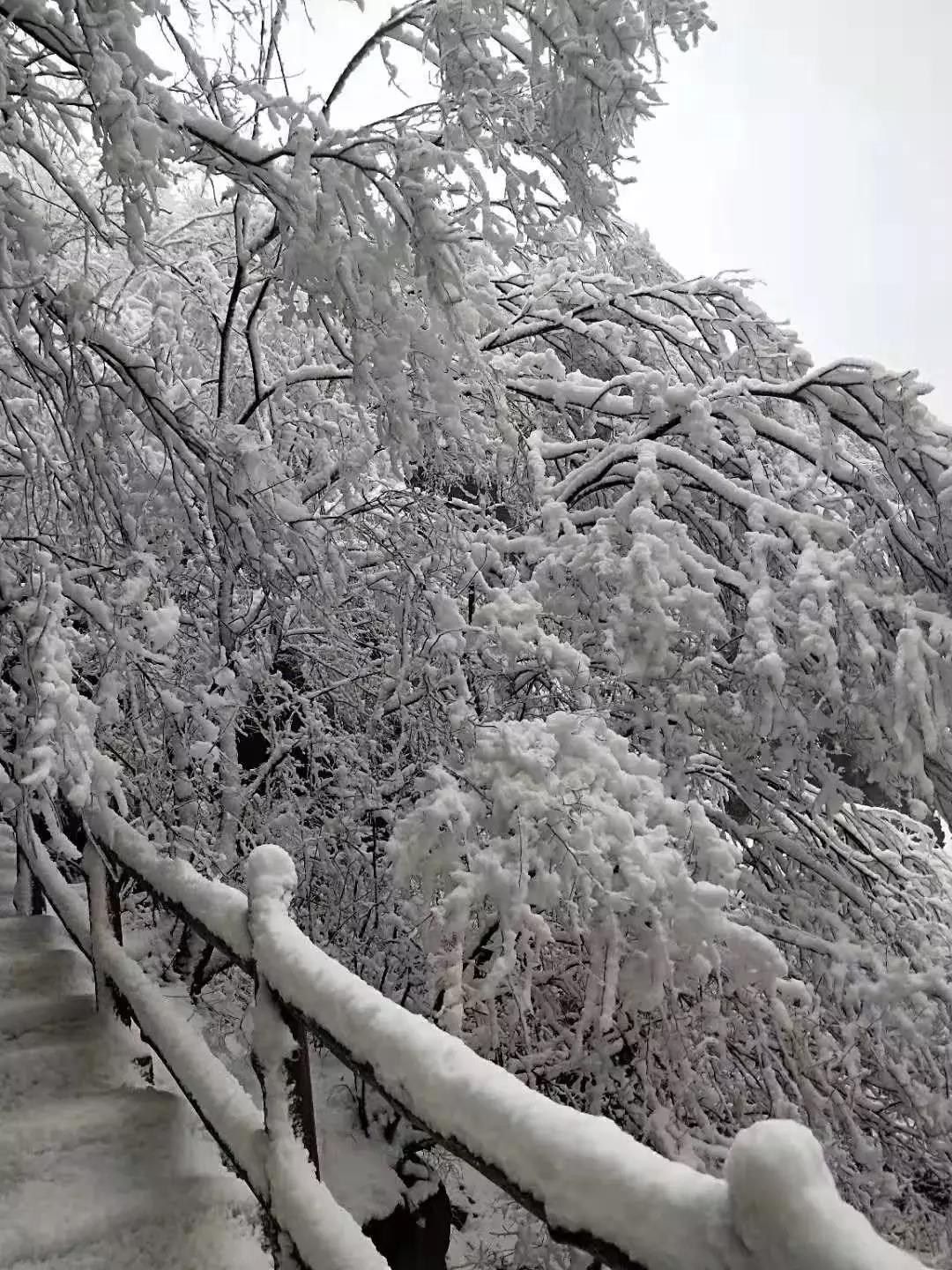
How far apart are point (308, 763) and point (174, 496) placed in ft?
6.48

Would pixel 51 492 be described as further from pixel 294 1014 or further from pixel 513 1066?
pixel 513 1066

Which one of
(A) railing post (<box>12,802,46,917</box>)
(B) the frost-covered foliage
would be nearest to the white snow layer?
(B) the frost-covered foliage

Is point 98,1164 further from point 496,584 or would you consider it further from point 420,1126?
point 496,584

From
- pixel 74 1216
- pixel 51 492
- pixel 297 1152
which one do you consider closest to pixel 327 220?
pixel 51 492

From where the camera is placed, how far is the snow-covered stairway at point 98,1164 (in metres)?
2.32

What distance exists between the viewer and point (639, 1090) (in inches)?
177

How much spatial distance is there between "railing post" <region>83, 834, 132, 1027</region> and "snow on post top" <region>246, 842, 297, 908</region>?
1404mm

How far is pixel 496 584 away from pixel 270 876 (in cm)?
316

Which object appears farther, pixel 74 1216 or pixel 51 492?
pixel 51 492

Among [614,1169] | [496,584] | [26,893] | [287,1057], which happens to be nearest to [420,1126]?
[614,1169]

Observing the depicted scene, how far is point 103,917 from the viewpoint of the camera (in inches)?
137

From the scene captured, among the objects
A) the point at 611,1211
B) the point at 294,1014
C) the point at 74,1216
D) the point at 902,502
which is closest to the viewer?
the point at 611,1211

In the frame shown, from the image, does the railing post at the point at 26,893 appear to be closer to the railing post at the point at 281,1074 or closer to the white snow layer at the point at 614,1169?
the railing post at the point at 281,1074

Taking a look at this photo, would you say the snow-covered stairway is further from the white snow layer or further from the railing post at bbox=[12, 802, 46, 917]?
the railing post at bbox=[12, 802, 46, 917]
